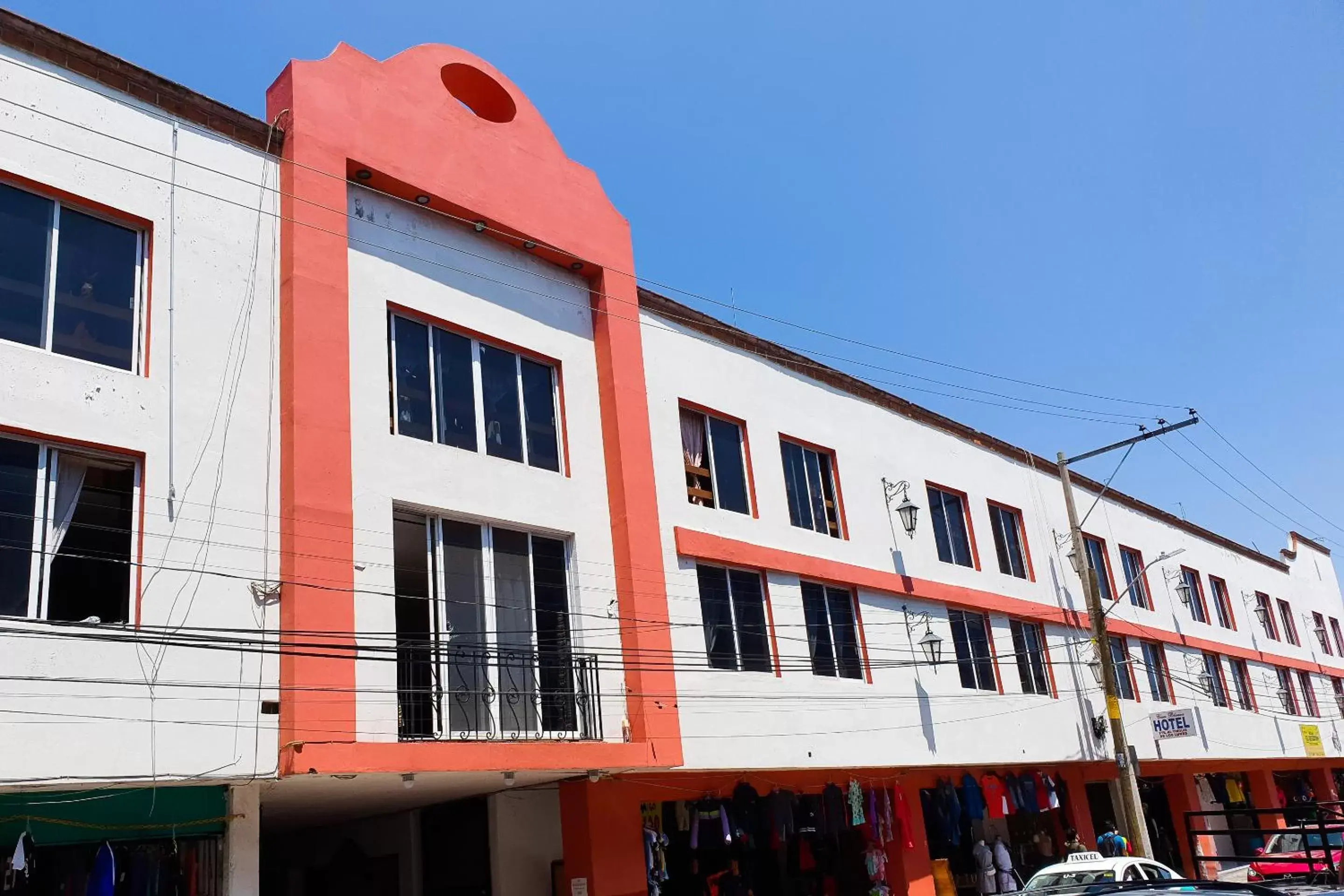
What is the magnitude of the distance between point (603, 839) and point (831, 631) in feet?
17.9

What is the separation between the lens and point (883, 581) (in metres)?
19.1

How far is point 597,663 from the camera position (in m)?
13.8

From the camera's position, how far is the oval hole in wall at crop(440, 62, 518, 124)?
15273 millimetres

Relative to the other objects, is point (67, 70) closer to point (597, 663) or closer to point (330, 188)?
point (330, 188)

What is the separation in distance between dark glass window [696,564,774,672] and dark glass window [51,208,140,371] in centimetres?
819

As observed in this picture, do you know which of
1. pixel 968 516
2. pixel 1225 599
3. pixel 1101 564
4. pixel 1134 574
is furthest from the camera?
pixel 1225 599

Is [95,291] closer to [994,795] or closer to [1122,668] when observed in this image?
[994,795]

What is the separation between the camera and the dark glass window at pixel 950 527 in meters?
21.5

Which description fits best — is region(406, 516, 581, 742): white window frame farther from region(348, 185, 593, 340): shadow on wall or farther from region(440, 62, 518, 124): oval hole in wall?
region(440, 62, 518, 124): oval hole in wall

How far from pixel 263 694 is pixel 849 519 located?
1106cm

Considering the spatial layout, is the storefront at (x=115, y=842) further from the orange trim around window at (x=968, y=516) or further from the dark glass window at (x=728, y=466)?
the orange trim around window at (x=968, y=516)

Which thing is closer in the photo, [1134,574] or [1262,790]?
[1134,574]

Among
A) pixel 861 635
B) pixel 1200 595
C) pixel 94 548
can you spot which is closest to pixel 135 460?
pixel 94 548

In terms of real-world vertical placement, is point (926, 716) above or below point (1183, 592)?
below
